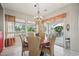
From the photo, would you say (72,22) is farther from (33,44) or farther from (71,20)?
(33,44)

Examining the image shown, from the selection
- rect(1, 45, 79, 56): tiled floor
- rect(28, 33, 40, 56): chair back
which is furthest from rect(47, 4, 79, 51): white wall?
rect(28, 33, 40, 56): chair back

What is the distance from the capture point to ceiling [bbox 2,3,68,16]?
2525 mm

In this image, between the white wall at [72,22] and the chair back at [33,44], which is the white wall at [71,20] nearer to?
the white wall at [72,22]

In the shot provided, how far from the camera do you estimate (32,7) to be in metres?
2.62

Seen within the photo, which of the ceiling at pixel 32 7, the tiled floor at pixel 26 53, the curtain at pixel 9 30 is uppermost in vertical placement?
the ceiling at pixel 32 7

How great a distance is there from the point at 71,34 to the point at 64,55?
0.46 meters

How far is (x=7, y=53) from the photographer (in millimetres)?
2623

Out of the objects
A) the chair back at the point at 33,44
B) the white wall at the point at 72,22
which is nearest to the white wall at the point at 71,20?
the white wall at the point at 72,22

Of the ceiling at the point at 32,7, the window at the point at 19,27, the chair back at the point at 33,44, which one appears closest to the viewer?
the ceiling at the point at 32,7

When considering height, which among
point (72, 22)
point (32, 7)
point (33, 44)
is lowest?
point (33, 44)

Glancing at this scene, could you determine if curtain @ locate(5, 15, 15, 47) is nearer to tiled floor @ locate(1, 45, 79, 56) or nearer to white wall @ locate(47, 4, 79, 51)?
tiled floor @ locate(1, 45, 79, 56)

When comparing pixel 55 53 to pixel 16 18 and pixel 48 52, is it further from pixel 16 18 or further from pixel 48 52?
pixel 16 18

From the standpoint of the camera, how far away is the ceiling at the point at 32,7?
2.53 metres

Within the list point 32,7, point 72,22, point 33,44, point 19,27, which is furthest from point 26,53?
point 72,22
